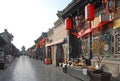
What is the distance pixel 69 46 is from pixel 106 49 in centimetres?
1090

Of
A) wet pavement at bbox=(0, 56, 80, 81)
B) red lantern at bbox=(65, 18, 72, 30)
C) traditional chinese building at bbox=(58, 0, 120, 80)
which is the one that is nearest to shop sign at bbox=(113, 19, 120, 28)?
traditional chinese building at bbox=(58, 0, 120, 80)

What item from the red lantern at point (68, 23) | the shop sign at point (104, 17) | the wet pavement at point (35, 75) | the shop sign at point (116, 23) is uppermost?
the red lantern at point (68, 23)

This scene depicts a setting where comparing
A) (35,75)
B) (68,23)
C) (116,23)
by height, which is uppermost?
(68,23)

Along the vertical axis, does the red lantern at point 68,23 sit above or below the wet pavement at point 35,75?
above

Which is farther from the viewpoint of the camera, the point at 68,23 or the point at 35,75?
the point at 68,23

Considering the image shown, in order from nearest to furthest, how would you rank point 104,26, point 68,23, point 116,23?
1. point 116,23
2. point 104,26
3. point 68,23

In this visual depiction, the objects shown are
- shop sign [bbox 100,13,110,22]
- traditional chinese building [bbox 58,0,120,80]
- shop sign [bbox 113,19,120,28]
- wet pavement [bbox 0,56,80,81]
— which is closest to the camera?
shop sign [bbox 113,19,120,28]

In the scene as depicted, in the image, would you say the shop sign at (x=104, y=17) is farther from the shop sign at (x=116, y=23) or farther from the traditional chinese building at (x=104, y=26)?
the shop sign at (x=116, y=23)

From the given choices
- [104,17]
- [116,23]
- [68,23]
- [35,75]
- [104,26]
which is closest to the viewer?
[116,23]

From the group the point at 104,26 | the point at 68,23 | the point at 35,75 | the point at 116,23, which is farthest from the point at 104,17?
the point at 68,23

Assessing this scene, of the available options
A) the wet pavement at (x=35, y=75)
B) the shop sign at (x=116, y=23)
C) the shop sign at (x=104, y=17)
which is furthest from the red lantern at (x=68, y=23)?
the shop sign at (x=116, y=23)

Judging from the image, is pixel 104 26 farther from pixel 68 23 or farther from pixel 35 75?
pixel 68 23

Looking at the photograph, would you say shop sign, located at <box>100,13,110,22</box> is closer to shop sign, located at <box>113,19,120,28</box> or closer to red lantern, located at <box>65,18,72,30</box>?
shop sign, located at <box>113,19,120,28</box>

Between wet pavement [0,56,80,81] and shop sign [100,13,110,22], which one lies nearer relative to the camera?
shop sign [100,13,110,22]
